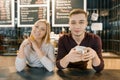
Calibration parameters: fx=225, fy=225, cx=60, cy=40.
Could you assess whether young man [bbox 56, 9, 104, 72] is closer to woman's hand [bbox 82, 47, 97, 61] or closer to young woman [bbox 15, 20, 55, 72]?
woman's hand [bbox 82, 47, 97, 61]

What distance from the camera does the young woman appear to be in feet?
5.92

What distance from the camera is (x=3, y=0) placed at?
370cm

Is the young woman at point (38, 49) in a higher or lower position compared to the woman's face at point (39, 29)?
lower

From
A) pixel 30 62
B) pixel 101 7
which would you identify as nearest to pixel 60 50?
pixel 30 62

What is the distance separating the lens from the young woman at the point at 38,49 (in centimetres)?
180

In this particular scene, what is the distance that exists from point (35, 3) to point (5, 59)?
1086 mm

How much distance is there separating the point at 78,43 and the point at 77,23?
0.22m

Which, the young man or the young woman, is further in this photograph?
the young woman

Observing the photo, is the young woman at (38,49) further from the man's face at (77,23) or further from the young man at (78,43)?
the man's face at (77,23)

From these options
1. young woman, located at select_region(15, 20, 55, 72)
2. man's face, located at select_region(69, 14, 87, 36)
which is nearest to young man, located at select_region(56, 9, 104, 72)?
man's face, located at select_region(69, 14, 87, 36)

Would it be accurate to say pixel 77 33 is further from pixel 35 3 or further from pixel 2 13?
pixel 2 13

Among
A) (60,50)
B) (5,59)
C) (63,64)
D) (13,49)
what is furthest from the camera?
(13,49)

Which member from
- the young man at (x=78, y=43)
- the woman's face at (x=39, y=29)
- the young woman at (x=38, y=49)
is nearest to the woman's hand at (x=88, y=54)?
the young man at (x=78, y=43)

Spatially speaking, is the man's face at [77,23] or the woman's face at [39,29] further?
the woman's face at [39,29]
